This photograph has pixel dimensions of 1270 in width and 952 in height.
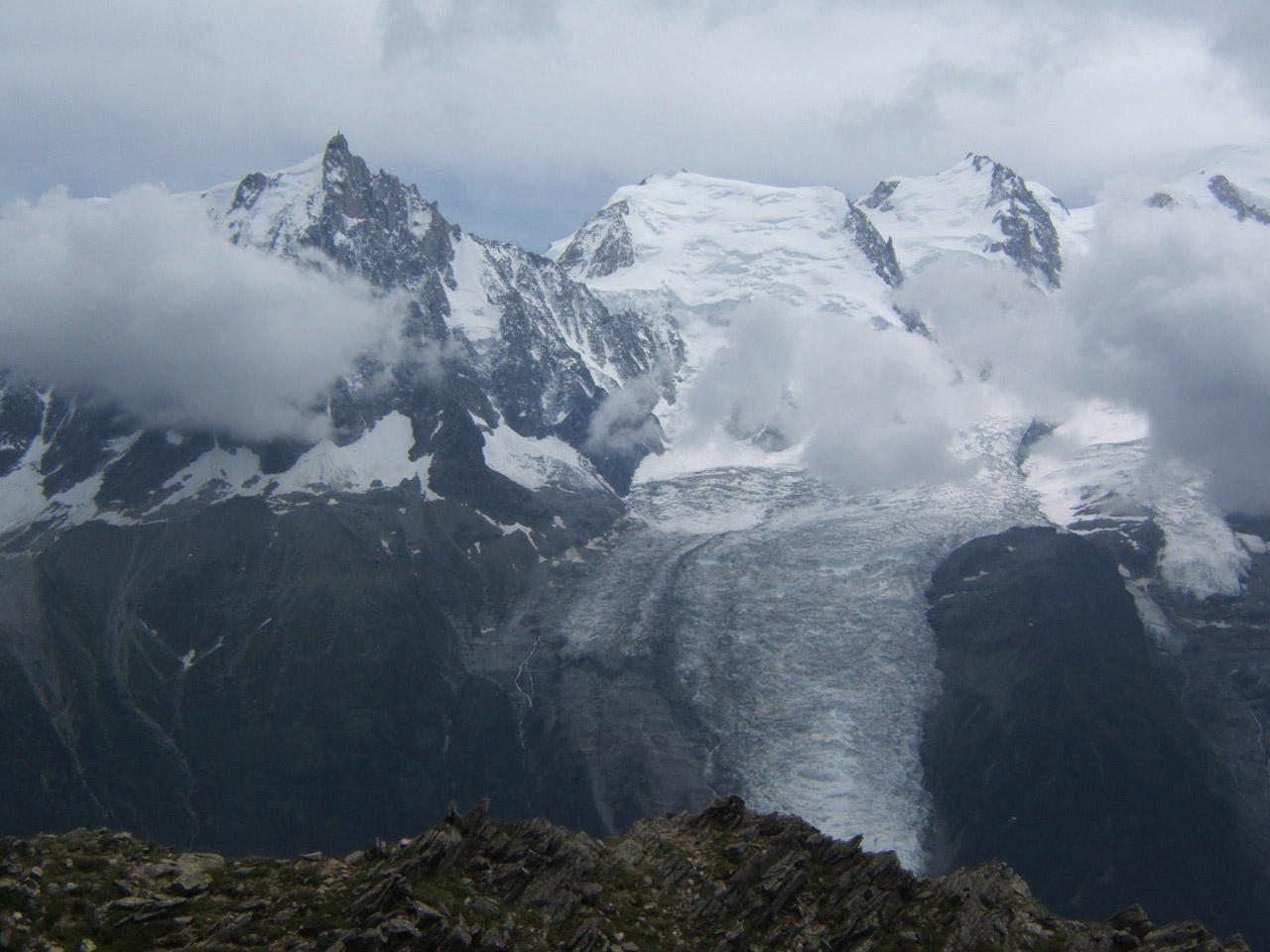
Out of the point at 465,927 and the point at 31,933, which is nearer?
the point at 31,933

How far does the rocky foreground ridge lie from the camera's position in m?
64.9

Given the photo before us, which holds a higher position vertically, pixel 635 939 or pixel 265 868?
Result: pixel 265 868

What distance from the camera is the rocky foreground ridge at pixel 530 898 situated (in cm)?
6488

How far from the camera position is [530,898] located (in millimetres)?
75250

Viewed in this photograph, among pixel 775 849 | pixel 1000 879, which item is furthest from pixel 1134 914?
pixel 775 849

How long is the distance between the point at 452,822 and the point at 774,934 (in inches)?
913

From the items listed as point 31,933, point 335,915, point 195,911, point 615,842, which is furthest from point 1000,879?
point 31,933

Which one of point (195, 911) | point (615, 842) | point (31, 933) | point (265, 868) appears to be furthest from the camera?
point (615, 842)

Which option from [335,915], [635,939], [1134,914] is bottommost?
[1134,914]

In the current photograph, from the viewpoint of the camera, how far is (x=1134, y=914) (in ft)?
277

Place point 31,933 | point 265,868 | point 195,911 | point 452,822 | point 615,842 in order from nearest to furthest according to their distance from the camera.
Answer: point 31,933 → point 195,911 → point 265,868 → point 452,822 → point 615,842

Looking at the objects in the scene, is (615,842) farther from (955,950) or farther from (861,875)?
(955,950)

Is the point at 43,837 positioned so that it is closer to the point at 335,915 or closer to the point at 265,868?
the point at 265,868

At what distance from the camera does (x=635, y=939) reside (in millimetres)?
74500
